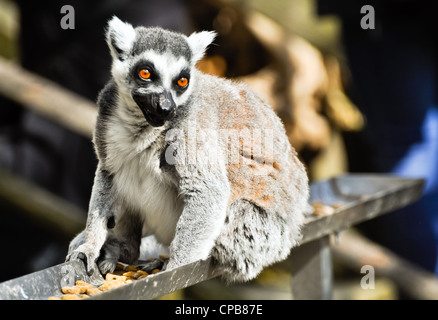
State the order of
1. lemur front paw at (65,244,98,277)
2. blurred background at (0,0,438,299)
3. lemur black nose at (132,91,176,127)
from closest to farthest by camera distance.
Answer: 1. lemur black nose at (132,91,176,127)
2. lemur front paw at (65,244,98,277)
3. blurred background at (0,0,438,299)

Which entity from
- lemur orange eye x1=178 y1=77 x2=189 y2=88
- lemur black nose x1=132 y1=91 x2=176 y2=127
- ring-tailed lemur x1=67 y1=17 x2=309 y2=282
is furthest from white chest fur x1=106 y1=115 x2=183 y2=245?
lemur orange eye x1=178 y1=77 x2=189 y2=88

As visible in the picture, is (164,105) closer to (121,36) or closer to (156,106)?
(156,106)

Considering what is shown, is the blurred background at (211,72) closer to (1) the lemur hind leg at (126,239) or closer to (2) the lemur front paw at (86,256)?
(1) the lemur hind leg at (126,239)

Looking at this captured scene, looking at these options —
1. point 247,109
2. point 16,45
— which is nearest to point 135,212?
point 247,109

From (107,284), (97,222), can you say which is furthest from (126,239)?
(107,284)

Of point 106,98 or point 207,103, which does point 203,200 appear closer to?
point 207,103

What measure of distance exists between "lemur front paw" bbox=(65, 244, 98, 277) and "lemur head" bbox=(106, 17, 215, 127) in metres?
0.63

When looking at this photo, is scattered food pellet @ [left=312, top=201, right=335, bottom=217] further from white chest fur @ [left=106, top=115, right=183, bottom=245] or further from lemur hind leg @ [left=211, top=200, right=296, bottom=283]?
white chest fur @ [left=106, top=115, right=183, bottom=245]

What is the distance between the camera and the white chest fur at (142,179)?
2634 mm

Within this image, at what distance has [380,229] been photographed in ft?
20.6

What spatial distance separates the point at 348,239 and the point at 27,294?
337cm

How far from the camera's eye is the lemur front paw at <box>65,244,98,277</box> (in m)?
2.54

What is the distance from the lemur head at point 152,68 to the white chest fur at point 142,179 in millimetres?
155

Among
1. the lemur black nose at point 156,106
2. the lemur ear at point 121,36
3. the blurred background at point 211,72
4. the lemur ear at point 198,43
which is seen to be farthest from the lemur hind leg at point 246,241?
the blurred background at point 211,72
